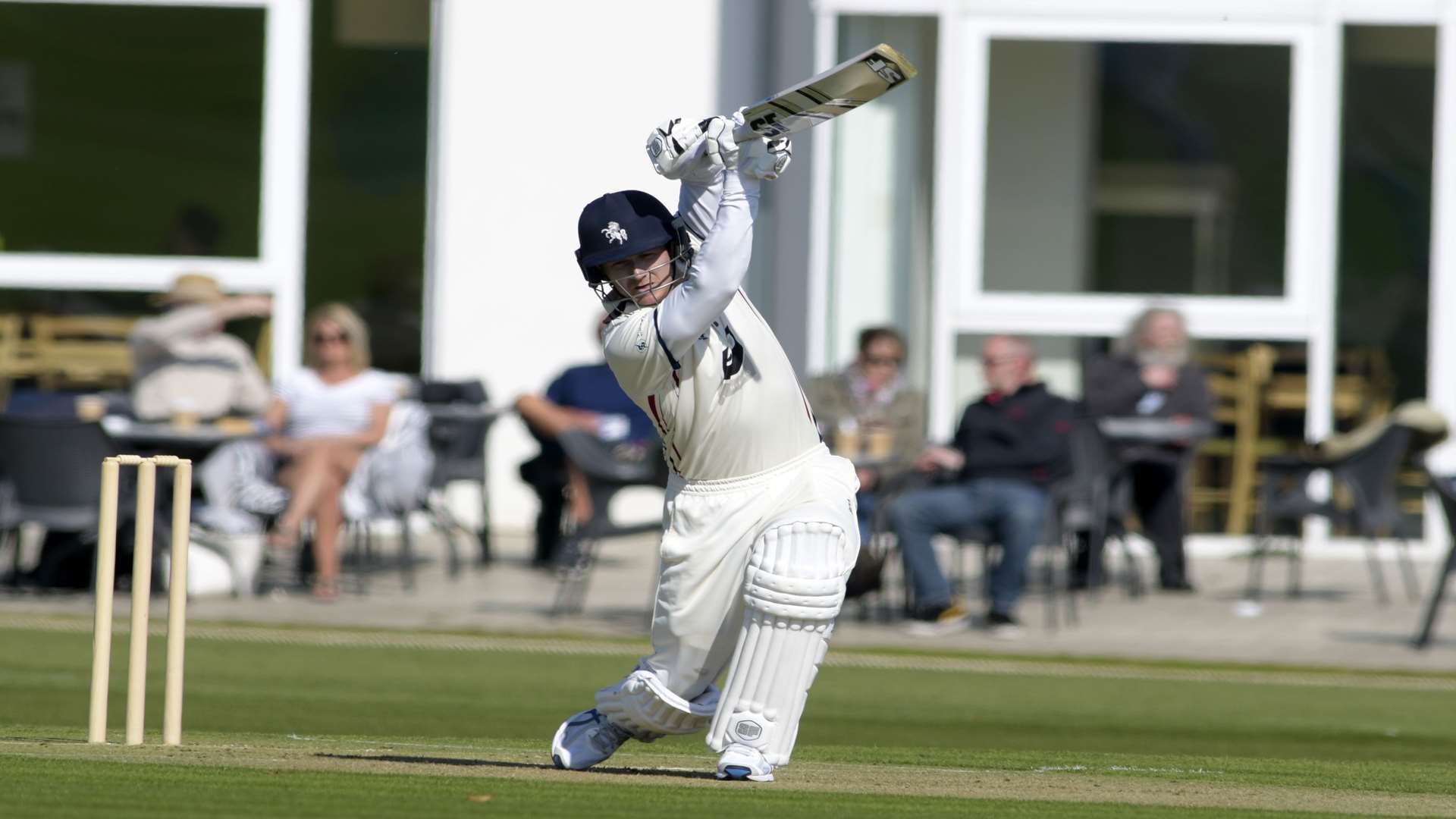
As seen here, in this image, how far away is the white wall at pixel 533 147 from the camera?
44.4 ft

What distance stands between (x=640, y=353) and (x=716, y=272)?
290 mm

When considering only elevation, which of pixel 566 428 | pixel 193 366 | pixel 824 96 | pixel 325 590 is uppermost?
pixel 824 96

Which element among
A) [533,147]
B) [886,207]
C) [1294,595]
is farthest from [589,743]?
[533,147]

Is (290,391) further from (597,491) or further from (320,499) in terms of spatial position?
(597,491)

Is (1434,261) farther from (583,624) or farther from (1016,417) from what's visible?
(583,624)

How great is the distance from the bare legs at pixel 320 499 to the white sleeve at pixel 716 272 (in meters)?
5.46

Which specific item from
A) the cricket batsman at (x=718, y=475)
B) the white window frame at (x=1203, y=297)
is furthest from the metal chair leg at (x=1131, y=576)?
the cricket batsman at (x=718, y=475)

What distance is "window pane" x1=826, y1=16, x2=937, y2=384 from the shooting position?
42.1 ft

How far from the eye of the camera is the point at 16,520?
9391 mm

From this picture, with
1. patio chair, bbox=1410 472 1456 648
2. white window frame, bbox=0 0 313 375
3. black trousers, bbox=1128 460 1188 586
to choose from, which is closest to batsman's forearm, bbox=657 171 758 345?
patio chair, bbox=1410 472 1456 648

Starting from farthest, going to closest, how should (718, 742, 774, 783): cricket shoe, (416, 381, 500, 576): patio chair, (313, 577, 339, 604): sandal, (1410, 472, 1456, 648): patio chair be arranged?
(416, 381, 500, 576): patio chair, (313, 577, 339, 604): sandal, (1410, 472, 1456, 648): patio chair, (718, 742, 774, 783): cricket shoe

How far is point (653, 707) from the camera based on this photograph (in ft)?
16.6

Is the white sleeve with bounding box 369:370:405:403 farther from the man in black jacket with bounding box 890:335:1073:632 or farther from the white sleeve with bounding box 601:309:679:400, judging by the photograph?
the white sleeve with bounding box 601:309:679:400

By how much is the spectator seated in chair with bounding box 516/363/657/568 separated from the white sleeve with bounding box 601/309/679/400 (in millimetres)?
5284
